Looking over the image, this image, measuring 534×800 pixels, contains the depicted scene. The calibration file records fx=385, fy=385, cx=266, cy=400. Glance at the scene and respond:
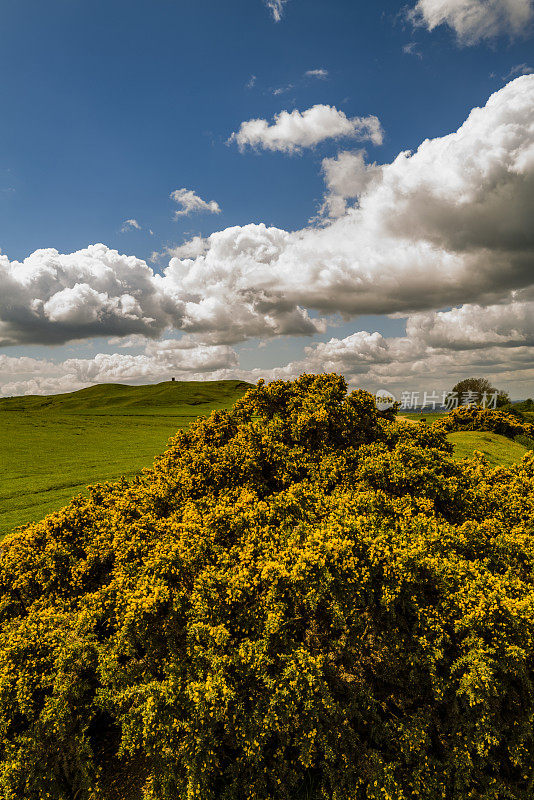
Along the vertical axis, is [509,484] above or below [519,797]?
above

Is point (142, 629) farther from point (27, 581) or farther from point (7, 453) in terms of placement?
point (7, 453)

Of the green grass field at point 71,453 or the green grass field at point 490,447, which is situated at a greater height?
the green grass field at point 490,447

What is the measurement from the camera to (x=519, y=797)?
27.3 ft

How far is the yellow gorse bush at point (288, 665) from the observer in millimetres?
8523

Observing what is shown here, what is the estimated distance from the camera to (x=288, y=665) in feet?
28.6

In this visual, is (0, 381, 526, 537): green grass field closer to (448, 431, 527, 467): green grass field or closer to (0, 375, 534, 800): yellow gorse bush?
(448, 431, 527, 467): green grass field

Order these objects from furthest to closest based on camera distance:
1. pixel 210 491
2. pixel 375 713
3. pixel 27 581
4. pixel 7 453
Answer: pixel 7 453 < pixel 210 491 < pixel 27 581 < pixel 375 713

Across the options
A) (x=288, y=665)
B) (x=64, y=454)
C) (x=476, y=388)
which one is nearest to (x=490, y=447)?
(x=288, y=665)

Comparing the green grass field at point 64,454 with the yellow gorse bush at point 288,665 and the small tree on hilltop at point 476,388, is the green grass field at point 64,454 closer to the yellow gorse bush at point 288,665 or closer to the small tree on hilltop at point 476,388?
the yellow gorse bush at point 288,665

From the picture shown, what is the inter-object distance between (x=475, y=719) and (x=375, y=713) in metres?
2.14

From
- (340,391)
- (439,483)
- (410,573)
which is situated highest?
(340,391)

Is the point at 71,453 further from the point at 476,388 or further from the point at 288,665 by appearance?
the point at 476,388

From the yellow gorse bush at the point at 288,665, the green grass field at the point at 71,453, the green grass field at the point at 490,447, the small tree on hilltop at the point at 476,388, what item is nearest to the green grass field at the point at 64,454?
the green grass field at the point at 71,453

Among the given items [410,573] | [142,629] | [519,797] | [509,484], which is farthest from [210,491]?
[509,484]
